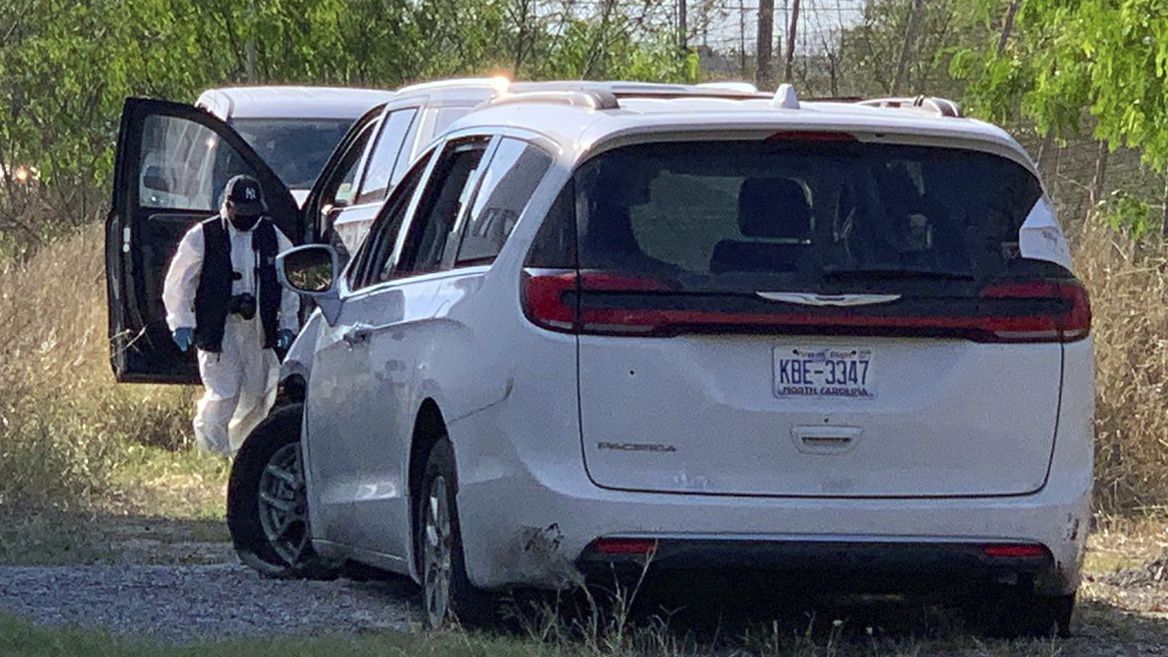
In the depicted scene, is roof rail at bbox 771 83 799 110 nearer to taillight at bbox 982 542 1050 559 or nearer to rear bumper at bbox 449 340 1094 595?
rear bumper at bbox 449 340 1094 595

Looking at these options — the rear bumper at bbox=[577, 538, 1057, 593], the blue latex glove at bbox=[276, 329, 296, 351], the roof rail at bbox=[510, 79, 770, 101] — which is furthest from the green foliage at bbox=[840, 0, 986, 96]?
the rear bumper at bbox=[577, 538, 1057, 593]

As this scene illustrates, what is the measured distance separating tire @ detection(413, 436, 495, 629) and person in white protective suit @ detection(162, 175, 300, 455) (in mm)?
6570

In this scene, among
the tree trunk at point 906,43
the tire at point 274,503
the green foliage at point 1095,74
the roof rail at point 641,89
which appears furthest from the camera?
the tree trunk at point 906,43

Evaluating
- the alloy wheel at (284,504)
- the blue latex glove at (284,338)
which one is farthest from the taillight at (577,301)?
the blue latex glove at (284,338)

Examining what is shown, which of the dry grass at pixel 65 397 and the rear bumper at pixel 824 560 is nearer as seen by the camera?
the rear bumper at pixel 824 560

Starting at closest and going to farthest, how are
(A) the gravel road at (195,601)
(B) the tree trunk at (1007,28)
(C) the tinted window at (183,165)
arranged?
(A) the gravel road at (195,601)
(C) the tinted window at (183,165)
(B) the tree trunk at (1007,28)

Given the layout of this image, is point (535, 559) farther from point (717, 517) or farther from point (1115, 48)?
point (1115, 48)

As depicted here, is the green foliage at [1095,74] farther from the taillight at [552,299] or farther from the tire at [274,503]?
the taillight at [552,299]

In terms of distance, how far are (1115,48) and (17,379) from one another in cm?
613

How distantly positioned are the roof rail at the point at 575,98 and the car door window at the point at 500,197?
19 centimetres

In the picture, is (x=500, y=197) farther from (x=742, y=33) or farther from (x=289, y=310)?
(x=742, y=33)

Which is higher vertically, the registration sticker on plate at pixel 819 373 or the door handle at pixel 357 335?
the registration sticker on plate at pixel 819 373

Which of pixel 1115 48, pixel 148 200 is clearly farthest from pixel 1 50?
pixel 1115 48

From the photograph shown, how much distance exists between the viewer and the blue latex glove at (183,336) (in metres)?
14.0
